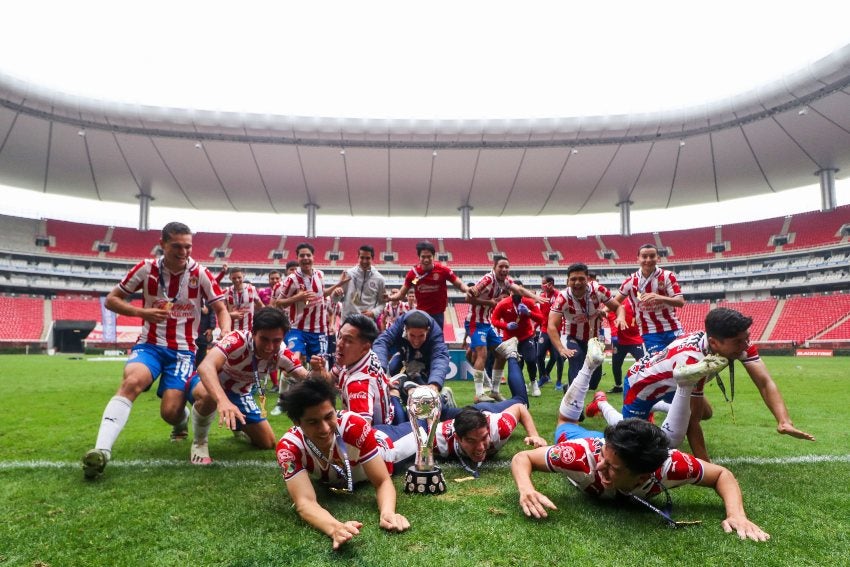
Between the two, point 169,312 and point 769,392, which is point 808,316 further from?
point 169,312

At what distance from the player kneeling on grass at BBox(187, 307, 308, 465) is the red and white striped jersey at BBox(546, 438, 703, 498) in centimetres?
192

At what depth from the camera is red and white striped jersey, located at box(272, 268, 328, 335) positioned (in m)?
6.98

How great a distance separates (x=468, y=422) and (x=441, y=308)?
4.19m

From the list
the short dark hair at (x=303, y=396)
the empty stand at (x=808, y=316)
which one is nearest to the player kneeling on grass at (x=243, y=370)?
the short dark hair at (x=303, y=396)

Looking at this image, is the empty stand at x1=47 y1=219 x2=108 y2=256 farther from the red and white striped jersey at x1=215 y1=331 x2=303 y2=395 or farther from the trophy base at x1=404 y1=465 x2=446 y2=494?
the trophy base at x1=404 y1=465 x2=446 y2=494

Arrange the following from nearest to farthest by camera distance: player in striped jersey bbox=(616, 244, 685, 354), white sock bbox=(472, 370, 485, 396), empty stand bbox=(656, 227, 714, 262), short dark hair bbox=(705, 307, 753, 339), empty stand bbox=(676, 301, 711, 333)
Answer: short dark hair bbox=(705, 307, 753, 339) → player in striped jersey bbox=(616, 244, 685, 354) → white sock bbox=(472, 370, 485, 396) → empty stand bbox=(676, 301, 711, 333) → empty stand bbox=(656, 227, 714, 262)

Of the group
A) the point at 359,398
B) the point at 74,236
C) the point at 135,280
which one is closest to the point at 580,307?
the point at 359,398

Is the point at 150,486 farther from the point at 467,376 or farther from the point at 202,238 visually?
the point at 202,238

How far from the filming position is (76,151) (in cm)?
2850

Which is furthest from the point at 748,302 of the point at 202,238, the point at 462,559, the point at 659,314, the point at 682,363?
the point at 202,238

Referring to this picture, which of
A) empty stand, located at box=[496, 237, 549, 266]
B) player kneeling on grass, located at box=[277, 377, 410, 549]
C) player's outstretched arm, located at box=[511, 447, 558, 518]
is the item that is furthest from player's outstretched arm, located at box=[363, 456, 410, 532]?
empty stand, located at box=[496, 237, 549, 266]

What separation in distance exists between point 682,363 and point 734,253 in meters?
37.9

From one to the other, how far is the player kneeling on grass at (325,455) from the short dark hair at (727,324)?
2209 mm

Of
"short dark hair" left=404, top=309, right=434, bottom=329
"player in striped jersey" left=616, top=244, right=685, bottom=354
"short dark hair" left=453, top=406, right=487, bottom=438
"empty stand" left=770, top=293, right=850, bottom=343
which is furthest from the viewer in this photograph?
"empty stand" left=770, top=293, right=850, bottom=343
